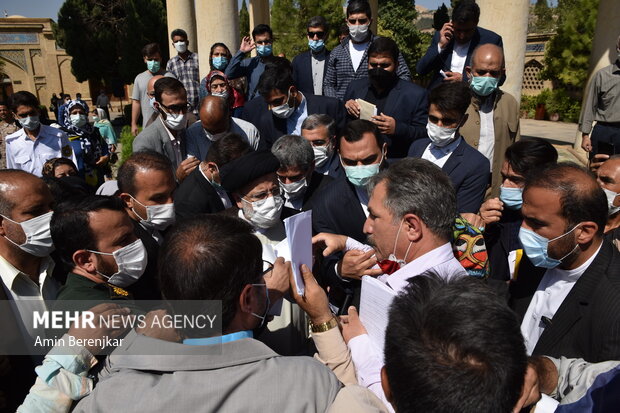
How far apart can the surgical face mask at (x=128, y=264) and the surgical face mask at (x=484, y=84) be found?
3.30 m

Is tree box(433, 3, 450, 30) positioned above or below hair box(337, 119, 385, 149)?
above

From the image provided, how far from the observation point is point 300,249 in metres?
2.16

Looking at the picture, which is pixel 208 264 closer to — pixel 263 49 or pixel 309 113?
pixel 309 113

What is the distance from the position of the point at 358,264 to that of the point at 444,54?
3.79 m

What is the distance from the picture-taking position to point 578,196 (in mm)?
2180

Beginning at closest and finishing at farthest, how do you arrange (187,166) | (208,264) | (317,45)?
(208,264) → (187,166) → (317,45)

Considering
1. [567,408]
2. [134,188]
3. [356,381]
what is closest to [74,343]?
[356,381]

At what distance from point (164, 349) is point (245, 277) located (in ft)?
1.17

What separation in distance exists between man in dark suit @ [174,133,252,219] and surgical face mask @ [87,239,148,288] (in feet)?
3.57

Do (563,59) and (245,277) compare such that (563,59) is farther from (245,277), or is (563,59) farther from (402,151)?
(245,277)

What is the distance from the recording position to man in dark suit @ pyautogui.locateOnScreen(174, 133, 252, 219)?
3.60 meters

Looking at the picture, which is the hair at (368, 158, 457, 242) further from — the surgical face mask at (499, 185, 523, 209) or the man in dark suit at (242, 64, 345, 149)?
the man in dark suit at (242, 64, 345, 149)

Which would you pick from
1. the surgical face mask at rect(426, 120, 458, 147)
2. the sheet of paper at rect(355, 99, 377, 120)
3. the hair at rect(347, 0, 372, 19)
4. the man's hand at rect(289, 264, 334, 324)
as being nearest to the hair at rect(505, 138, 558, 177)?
the surgical face mask at rect(426, 120, 458, 147)

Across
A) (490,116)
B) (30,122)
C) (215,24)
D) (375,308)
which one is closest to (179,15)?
(215,24)
